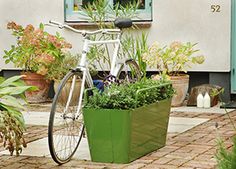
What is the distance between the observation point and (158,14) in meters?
9.38

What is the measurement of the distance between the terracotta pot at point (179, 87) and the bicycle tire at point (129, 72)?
5.75ft

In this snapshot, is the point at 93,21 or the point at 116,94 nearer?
the point at 116,94

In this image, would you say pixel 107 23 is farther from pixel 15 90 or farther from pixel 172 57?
pixel 15 90

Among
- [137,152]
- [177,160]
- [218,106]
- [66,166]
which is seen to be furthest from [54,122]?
[218,106]

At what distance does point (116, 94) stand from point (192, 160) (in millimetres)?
855

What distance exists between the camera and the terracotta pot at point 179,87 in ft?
28.1

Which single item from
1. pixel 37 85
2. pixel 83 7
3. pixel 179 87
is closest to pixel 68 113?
pixel 179 87

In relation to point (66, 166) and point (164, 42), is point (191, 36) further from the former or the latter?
point (66, 166)

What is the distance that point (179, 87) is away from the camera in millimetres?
8617

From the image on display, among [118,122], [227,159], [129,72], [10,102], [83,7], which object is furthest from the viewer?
[83,7]

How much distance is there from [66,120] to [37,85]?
391cm

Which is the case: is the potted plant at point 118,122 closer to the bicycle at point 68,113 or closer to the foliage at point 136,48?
the bicycle at point 68,113

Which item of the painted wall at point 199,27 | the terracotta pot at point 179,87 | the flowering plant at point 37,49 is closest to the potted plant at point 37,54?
the flowering plant at point 37,49

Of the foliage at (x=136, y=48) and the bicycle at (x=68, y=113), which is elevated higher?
the foliage at (x=136, y=48)
